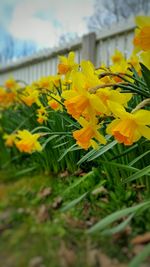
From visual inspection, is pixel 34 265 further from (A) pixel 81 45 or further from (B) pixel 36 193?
(A) pixel 81 45

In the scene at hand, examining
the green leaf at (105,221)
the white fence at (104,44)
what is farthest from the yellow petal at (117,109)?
the white fence at (104,44)

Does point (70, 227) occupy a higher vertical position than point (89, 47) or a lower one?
lower

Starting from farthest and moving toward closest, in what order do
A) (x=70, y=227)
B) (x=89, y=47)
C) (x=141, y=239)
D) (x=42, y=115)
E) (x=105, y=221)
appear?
1. (x=89, y=47)
2. (x=42, y=115)
3. (x=70, y=227)
4. (x=141, y=239)
5. (x=105, y=221)

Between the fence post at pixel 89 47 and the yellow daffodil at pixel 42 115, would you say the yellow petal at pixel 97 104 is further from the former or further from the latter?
the fence post at pixel 89 47

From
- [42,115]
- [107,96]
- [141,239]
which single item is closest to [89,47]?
[42,115]

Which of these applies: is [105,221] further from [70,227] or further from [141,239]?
[70,227]

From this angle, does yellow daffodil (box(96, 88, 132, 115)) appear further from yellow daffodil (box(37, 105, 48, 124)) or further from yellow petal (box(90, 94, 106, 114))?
yellow daffodil (box(37, 105, 48, 124))

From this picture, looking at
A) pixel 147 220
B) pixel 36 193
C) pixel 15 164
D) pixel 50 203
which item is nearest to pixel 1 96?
pixel 15 164
